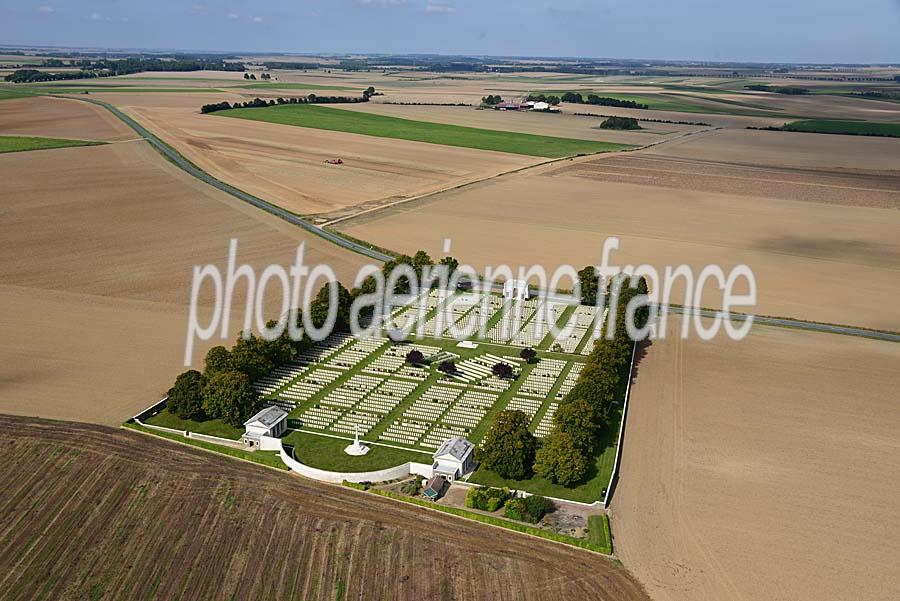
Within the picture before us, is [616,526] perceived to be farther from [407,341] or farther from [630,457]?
[407,341]

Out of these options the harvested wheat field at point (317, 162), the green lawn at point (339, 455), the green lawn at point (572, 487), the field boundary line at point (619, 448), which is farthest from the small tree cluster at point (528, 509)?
the harvested wheat field at point (317, 162)

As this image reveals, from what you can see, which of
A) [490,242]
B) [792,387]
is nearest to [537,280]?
[490,242]

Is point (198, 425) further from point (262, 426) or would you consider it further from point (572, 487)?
point (572, 487)

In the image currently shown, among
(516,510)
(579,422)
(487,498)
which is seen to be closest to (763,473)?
(579,422)

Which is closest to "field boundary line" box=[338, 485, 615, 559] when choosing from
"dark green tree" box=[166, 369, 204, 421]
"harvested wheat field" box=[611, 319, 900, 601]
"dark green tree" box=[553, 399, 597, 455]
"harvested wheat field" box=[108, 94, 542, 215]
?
"harvested wheat field" box=[611, 319, 900, 601]

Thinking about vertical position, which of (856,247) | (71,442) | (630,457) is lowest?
(71,442)

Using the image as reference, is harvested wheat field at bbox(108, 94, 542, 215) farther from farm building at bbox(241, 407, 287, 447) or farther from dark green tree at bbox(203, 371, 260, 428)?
farm building at bbox(241, 407, 287, 447)

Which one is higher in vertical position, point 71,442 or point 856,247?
point 856,247
